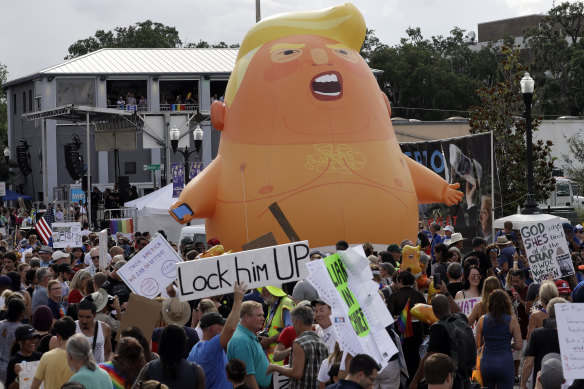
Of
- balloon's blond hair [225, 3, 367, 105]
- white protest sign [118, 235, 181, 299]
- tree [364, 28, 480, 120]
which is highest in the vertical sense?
tree [364, 28, 480, 120]

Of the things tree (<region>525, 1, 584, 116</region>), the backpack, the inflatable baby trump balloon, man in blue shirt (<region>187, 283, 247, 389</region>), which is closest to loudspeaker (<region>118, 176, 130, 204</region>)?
the inflatable baby trump balloon

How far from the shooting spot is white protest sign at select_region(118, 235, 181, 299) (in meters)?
9.17

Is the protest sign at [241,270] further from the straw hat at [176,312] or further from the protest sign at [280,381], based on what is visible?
the protest sign at [280,381]

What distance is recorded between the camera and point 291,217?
15648mm

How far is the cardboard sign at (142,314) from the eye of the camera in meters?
8.53

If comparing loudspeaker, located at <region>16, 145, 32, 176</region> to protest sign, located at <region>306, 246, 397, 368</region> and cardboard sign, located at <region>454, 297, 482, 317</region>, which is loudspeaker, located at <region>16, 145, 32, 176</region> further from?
protest sign, located at <region>306, 246, 397, 368</region>

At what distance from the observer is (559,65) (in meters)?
60.2

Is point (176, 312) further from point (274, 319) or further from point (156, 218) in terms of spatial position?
point (156, 218)

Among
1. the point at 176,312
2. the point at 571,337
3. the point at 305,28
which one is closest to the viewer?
the point at 571,337

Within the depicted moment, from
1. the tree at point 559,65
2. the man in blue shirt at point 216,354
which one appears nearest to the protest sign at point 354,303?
the man in blue shirt at point 216,354

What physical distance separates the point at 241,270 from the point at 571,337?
110 inches

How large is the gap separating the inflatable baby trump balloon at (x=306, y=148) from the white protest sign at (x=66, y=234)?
2.82 meters

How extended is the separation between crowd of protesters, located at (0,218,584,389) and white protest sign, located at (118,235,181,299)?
17 cm

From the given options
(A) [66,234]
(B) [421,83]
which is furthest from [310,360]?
(B) [421,83]
